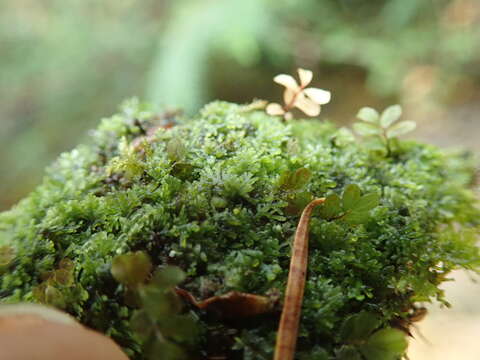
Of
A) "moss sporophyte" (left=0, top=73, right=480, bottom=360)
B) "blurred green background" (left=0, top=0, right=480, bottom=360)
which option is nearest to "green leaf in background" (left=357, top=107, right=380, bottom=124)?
"moss sporophyte" (left=0, top=73, right=480, bottom=360)

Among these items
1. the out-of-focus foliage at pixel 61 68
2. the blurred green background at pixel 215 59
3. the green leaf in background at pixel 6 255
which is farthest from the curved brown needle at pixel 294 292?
the out-of-focus foliage at pixel 61 68

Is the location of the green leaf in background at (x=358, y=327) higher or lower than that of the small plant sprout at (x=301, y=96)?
lower

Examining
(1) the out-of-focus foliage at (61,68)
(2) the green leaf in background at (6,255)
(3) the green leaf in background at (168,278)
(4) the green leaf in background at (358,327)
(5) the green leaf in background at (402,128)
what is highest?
(1) the out-of-focus foliage at (61,68)

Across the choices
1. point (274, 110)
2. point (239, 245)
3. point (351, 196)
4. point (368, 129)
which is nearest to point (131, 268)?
point (239, 245)

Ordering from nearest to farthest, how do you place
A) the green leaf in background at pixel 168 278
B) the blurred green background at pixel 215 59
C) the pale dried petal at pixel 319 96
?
the green leaf in background at pixel 168 278
the pale dried petal at pixel 319 96
the blurred green background at pixel 215 59

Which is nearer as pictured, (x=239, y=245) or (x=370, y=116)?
(x=239, y=245)

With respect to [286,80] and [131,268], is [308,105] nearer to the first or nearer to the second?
[286,80]

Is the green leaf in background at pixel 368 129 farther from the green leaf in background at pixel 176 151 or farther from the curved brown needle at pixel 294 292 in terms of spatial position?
the green leaf in background at pixel 176 151
